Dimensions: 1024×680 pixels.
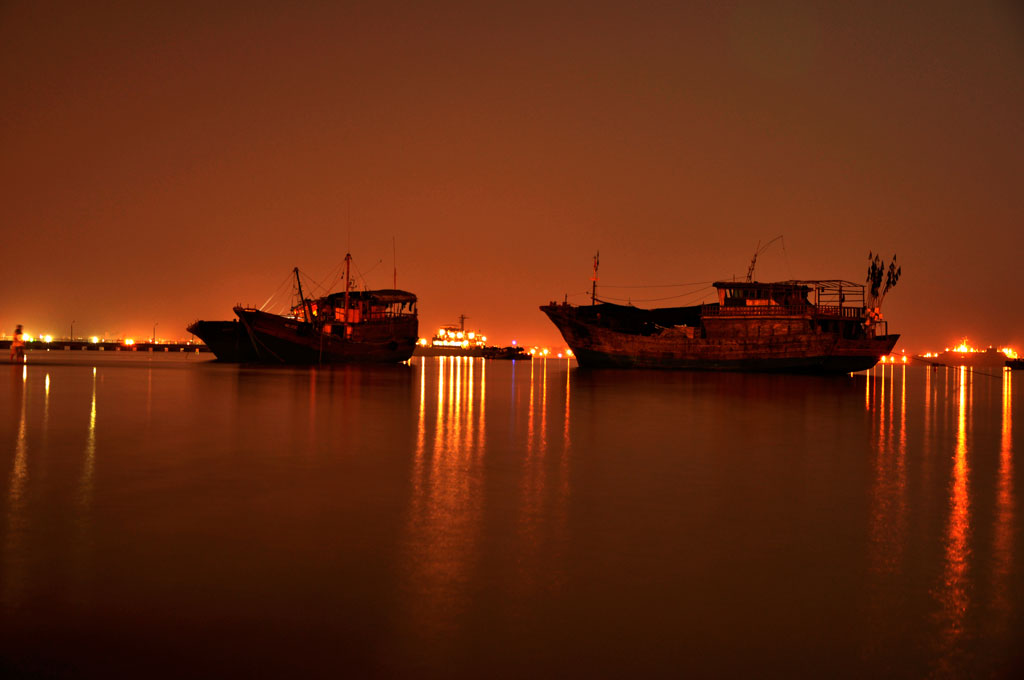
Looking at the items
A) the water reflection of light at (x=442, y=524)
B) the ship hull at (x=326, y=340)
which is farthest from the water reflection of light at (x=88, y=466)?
the ship hull at (x=326, y=340)

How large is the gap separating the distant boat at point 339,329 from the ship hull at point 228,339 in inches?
131

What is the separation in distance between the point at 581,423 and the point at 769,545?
9382 millimetres

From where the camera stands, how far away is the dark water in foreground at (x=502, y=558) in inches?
154

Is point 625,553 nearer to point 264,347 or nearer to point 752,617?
point 752,617

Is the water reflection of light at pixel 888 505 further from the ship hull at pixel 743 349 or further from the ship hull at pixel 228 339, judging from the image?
the ship hull at pixel 228 339

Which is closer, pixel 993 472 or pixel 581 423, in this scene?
pixel 993 472

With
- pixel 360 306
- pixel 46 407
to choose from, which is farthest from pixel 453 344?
pixel 46 407

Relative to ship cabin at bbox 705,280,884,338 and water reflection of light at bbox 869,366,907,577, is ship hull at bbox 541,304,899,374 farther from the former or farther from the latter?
water reflection of light at bbox 869,366,907,577

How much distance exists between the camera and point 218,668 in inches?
145

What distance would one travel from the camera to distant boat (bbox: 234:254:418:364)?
52625 mm

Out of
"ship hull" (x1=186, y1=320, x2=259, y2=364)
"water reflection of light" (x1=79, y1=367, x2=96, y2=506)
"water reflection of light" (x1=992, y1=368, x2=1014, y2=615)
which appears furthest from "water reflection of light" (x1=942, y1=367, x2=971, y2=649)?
"ship hull" (x1=186, y1=320, x2=259, y2=364)

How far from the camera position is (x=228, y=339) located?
60.1m

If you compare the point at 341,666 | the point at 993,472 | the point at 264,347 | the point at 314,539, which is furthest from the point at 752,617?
the point at 264,347

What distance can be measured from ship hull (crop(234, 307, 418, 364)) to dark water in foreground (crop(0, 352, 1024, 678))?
41134mm
